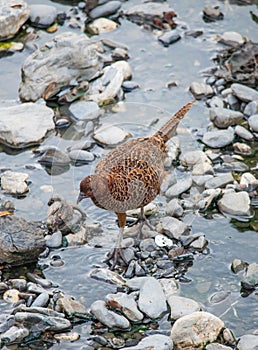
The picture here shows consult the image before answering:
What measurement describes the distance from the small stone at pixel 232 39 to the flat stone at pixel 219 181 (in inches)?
105

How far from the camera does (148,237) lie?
24.0ft

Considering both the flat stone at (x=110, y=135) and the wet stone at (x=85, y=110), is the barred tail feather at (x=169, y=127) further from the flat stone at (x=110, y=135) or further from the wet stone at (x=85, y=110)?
the wet stone at (x=85, y=110)

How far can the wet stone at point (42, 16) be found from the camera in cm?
1037

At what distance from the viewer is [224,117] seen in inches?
344

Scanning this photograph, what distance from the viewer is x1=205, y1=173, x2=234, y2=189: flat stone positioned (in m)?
7.89

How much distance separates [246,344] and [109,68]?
14.2 ft

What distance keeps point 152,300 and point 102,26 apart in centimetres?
489

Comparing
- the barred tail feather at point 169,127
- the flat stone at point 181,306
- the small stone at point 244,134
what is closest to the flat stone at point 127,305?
the flat stone at point 181,306

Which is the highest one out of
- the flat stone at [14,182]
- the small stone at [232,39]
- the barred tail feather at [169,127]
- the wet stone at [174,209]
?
the barred tail feather at [169,127]

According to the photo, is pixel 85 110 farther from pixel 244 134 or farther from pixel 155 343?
pixel 155 343

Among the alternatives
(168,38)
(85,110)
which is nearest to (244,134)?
(85,110)

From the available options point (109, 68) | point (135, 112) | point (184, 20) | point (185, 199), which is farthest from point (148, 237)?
point (184, 20)

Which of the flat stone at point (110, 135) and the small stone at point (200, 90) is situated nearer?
the flat stone at point (110, 135)

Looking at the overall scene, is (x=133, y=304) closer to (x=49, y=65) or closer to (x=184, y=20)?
(x=49, y=65)
